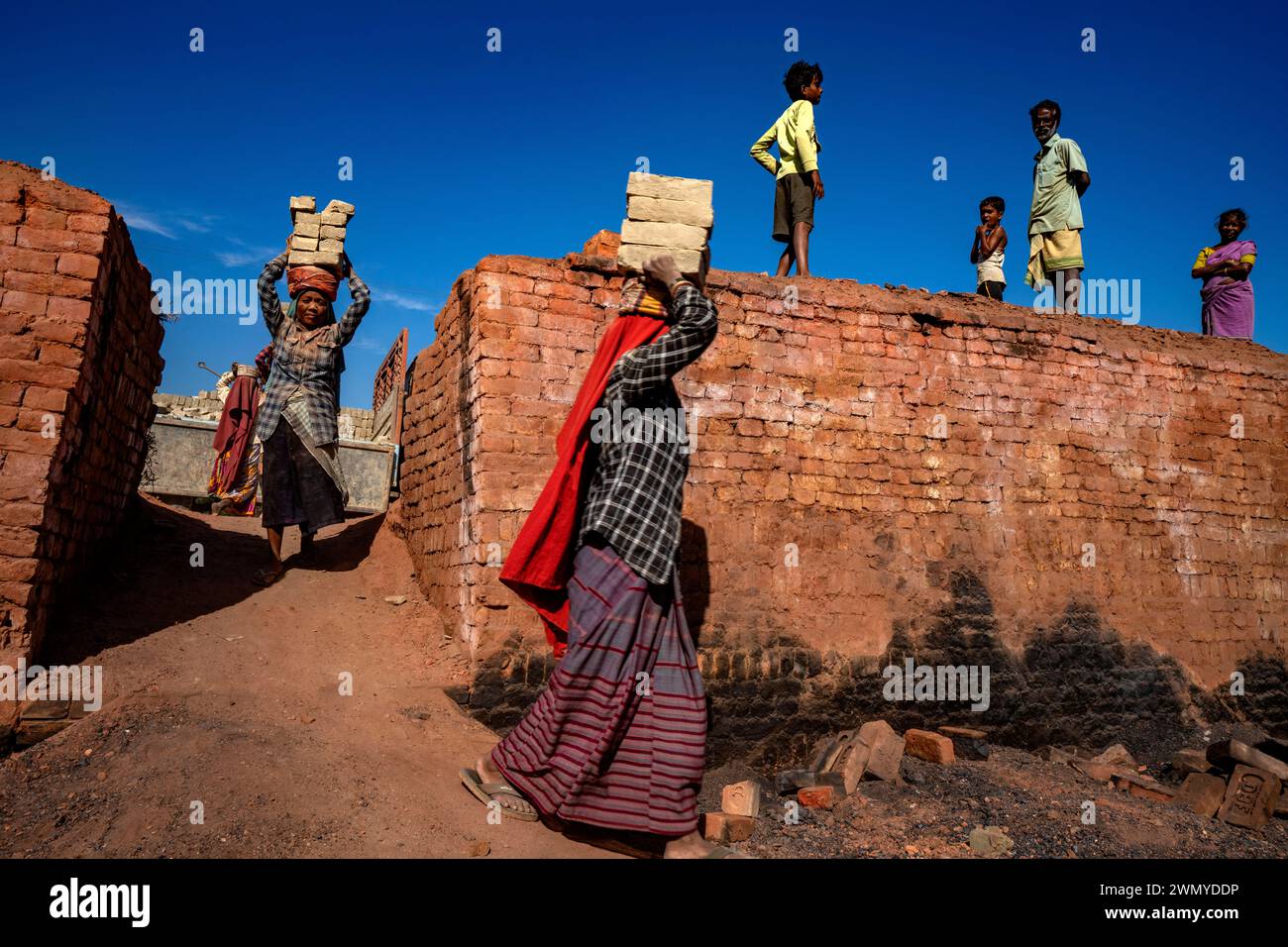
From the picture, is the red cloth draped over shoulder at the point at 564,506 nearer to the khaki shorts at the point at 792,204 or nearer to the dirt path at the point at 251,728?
the dirt path at the point at 251,728

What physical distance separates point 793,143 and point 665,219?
3.71 metres

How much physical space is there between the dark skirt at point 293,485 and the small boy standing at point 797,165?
431 centimetres

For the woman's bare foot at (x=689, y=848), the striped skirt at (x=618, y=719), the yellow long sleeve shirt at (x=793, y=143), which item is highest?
the yellow long sleeve shirt at (x=793, y=143)

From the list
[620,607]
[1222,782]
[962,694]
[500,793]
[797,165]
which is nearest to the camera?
[620,607]

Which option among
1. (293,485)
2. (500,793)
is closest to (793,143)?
(293,485)

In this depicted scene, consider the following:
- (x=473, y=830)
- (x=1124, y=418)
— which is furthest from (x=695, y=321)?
(x=1124, y=418)

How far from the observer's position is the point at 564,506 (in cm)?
350

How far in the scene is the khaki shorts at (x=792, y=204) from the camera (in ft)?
23.3

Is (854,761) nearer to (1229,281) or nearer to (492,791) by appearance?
(492,791)

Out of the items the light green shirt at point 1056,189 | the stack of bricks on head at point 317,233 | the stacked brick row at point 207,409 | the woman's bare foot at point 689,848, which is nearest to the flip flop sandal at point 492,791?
the woman's bare foot at point 689,848

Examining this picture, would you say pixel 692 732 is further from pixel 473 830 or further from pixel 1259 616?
pixel 1259 616

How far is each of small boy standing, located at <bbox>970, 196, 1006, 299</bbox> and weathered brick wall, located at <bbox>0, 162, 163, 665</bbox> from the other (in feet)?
24.3

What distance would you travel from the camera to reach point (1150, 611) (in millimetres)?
6930
